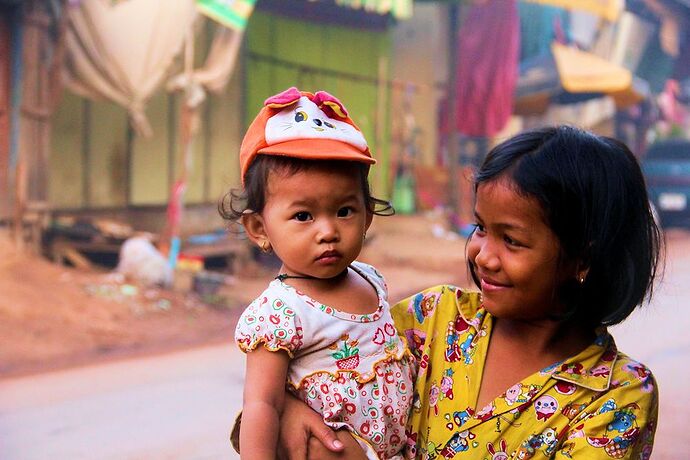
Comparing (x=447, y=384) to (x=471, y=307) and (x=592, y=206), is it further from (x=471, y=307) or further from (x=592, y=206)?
(x=592, y=206)

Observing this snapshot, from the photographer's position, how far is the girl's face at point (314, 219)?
1.78 m

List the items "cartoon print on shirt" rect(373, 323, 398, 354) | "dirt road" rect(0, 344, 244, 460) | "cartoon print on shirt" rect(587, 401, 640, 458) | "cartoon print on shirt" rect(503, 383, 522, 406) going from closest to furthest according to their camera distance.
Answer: "cartoon print on shirt" rect(587, 401, 640, 458), "cartoon print on shirt" rect(503, 383, 522, 406), "cartoon print on shirt" rect(373, 323, 398, 354), "dirt road" rect(0, 344, 244, 460)

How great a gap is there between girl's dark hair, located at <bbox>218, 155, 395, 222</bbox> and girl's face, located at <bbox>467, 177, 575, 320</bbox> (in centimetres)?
25

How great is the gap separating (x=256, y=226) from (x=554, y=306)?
0.60 metres

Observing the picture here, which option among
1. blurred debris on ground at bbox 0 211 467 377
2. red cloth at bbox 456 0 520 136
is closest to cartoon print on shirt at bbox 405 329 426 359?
blurred debris on ground at bbox 0 211 467 377

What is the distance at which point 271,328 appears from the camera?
5.69ft

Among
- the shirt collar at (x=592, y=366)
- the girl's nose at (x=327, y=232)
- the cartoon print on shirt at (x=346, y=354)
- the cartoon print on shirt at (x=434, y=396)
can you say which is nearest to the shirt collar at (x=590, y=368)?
the shirt collar at (x=592, y=366)

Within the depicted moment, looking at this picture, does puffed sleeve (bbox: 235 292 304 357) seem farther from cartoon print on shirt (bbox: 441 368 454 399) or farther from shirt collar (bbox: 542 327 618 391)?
shirt collar (bbox: 542 327 618 391)

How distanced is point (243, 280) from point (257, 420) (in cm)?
598

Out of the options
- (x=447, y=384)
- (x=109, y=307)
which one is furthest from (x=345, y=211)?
(x=109, y=307)

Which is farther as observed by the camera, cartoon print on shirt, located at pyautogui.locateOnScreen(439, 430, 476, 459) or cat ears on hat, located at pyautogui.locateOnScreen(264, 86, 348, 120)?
cat ears on hat, located at pyautogui.locateOnScreen(264, 86, 348, 120)

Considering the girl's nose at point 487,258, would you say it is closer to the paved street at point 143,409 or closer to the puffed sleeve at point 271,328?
the puffed sleeve at point 271,328

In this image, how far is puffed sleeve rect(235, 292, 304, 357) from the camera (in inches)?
67.9

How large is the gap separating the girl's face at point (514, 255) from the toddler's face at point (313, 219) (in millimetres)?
254
